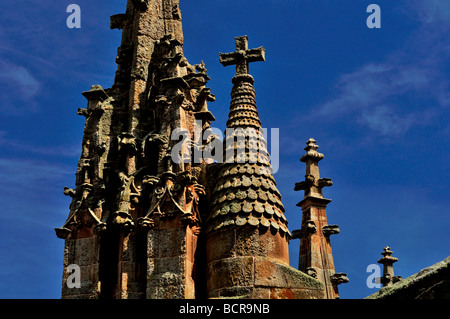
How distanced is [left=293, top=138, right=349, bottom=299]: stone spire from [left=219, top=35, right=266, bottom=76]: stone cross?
14.8ft

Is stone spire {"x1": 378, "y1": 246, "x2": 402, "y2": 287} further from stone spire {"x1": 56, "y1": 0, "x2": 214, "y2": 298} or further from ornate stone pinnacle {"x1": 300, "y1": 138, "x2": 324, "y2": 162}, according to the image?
stone spire {"x1": 56, "y1": 0, "x2": 214, "y2": 298}

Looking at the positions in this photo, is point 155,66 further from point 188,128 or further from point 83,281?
point 83,281

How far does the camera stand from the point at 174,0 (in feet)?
70.0

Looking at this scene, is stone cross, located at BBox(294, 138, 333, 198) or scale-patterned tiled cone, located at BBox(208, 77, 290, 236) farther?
stone cross, located at BBox(294, 138, 333, 198)

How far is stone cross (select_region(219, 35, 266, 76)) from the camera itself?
18.8 metres

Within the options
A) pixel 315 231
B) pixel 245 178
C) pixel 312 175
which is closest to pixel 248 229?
pixel 245 178

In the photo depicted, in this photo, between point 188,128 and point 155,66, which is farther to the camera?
point 155,66

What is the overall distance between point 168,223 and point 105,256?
5.86 feet

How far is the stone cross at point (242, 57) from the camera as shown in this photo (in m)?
18.8

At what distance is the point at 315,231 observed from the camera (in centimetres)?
2111

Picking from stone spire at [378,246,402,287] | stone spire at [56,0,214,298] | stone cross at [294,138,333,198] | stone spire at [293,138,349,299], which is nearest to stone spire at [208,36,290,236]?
stone spire at [56,0,214,298]

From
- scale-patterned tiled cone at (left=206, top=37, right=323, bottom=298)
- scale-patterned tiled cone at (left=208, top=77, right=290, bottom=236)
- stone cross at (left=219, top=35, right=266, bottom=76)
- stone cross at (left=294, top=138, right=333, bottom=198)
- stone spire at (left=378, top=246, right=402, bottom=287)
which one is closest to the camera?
scale-patterned tiled cone at (left=206, top=37, right=323, bottom=298)

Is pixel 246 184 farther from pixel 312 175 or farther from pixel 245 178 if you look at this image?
pixel 312 175
